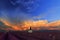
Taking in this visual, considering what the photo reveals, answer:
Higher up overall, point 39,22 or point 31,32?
point 39,22

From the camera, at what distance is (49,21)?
2.27 meters

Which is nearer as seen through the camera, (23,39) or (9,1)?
(23,39)

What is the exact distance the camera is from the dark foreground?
2201 mm

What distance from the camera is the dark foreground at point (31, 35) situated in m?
2.20

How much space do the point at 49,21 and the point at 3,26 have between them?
2.51 ft

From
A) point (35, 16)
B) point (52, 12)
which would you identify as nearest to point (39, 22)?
point (35, 16)

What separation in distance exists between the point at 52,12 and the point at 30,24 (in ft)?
1.34

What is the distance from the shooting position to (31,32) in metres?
2.28

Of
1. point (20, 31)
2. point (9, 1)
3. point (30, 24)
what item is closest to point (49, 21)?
point (30, 24)

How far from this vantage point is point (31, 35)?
2.24 m

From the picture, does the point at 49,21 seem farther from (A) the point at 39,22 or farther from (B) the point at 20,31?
(B) the point at 20,31

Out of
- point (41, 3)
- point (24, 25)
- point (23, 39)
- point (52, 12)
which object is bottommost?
point (23, 39)

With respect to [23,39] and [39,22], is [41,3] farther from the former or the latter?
[23,39]

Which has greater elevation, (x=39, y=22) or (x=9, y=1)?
(x=9, y=1)
